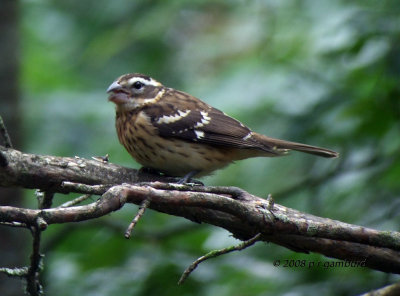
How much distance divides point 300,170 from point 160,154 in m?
1.98

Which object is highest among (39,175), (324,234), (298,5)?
(298,5)

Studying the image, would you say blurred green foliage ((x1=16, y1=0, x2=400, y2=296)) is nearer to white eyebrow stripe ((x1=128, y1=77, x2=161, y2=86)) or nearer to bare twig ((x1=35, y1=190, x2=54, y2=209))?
white eyebrow stripe ((x1=128, y1=77, x2=161, y2=86))

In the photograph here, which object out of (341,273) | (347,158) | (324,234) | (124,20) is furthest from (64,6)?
(324,234)

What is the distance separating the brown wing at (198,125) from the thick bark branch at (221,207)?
1.27 metres

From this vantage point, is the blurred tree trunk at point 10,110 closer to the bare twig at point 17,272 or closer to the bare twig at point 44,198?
the bare twig at point 44,198

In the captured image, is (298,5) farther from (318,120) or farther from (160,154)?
Result: (160,154)

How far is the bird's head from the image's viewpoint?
5.59 m

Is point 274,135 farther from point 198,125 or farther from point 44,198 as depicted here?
point 44,198

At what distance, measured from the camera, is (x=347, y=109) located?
4914 mm

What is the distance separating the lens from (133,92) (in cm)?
568

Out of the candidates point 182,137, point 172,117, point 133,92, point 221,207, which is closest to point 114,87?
point 133,92

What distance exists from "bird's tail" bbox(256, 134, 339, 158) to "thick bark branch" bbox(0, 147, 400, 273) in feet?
5.12

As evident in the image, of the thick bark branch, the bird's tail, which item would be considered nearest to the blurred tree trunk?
the thick bark branch

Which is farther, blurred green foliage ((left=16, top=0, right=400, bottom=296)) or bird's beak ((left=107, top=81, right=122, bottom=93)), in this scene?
bird's beak ((left=107, top=81, right=122, bottom=93))
